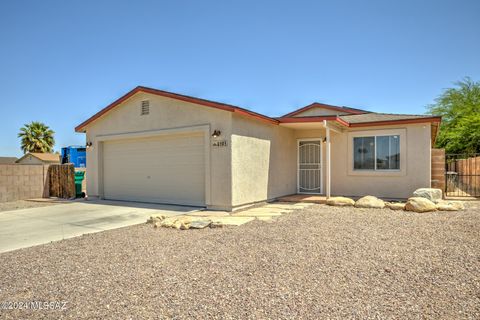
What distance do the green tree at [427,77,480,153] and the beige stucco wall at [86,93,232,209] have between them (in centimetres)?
2294

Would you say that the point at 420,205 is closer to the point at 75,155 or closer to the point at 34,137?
the point at 75,155

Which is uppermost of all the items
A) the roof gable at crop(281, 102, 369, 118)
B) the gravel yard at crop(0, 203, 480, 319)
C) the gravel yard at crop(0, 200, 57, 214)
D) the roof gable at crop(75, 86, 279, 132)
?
the roof gable at crop(281, 102, 369, 118)

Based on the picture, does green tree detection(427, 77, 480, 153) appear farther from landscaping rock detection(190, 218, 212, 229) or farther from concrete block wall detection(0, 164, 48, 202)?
concrete block wall detection(0, 164, 48, 202)

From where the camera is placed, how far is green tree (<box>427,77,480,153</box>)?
23.7 m

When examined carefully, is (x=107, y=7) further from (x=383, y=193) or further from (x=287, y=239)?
(x=383, y=193)

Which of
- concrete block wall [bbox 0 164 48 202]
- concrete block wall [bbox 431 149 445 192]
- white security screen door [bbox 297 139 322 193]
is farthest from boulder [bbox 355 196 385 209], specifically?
concrete block wall [bbox 0 164 48 202]

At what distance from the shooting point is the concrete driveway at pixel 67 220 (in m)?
6.29

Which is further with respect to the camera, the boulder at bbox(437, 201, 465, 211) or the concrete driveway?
the boulder at bbox(437, 201, 465, 211)

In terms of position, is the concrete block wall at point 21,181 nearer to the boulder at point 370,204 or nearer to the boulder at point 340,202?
the boulder at point 340,202

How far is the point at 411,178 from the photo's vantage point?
1105 cm

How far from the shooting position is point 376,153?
38.1ft

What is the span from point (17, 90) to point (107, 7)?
9.42 meters

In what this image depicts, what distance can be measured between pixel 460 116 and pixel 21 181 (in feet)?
112

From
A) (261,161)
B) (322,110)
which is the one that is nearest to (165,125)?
(261,161)
